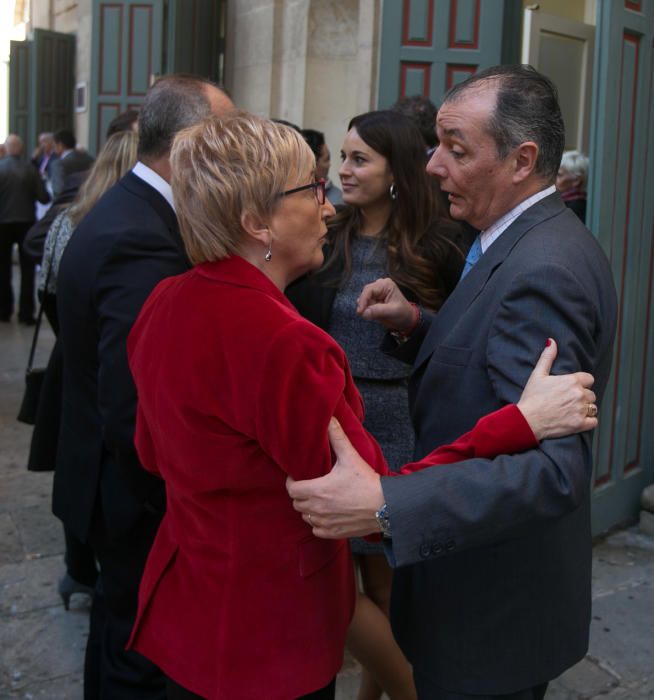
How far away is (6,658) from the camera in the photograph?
335 cm

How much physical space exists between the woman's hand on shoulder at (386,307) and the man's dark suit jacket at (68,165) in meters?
7.73

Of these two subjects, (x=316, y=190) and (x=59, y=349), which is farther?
(x=59, y=349)

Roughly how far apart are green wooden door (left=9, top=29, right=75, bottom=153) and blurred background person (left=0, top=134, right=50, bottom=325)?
3593 millimetres

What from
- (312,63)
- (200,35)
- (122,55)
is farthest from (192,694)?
(122,55)

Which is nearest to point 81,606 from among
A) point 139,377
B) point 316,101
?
point 139,377

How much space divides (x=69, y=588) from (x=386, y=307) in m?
2.03

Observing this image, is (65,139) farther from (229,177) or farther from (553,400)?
(553,400)

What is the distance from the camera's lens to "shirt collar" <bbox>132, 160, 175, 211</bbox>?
2484 mm

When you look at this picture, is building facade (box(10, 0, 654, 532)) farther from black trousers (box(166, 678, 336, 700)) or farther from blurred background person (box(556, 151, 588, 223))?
black trousers (box(166, 678, 336, 700))

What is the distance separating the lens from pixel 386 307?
94.9 inches

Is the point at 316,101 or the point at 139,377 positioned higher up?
the point at 316,101

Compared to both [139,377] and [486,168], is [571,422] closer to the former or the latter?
[486,168]

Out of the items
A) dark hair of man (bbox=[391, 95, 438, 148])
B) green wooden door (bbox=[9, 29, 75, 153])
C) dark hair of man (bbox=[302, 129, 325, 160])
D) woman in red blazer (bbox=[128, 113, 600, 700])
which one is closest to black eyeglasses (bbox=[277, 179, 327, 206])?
woman in red blazer (bbox=[128, 113, 600, 700])

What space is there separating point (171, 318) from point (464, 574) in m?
0.72
